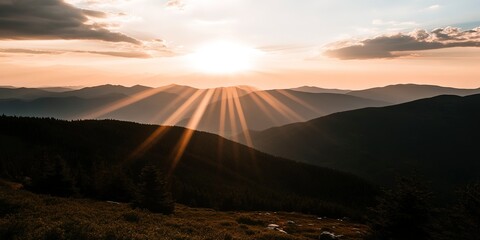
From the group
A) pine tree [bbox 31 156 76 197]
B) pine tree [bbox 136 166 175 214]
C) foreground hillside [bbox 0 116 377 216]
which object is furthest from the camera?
foreground hillside [bbox 0 116 377 216]

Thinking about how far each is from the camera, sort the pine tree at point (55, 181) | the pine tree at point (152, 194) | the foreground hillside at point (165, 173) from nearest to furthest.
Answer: the pine tree at point (152, 194), the pine tree at point (55, 181), the foreground hillside at point (165, 173)

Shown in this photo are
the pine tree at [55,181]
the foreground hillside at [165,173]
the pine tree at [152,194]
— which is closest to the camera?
the pine tree at [152,194]

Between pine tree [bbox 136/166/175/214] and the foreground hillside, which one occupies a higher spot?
pine tree [bbox 136/166/175/214]

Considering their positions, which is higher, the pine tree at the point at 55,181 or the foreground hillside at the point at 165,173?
the pine tree at the point at 55,181

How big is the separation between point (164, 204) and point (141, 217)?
20.6 meters

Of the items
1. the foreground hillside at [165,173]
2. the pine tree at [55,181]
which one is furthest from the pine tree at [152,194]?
the foreground hillside at [165,173]

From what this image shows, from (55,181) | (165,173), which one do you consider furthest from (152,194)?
(165,173)

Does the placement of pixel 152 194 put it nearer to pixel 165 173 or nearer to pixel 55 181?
pixel 55 181

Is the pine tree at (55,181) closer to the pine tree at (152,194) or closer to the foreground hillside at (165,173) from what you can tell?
the foreground hillside at (165,173)

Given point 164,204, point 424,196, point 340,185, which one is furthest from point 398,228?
point 340,185

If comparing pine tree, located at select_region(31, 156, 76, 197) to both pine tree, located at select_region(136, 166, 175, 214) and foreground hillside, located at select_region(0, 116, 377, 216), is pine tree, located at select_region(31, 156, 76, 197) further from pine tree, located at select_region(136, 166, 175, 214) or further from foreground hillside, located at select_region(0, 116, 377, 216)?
pine tree, located at select_region(136, 166, 175, 214)

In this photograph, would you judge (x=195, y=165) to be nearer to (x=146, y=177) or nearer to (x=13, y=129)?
(x=13, y=129)

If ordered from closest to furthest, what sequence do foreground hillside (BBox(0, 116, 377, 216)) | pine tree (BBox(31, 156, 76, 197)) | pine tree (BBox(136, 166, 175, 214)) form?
pine tree (BBox(136, 166, 175, 214)) → pine tree (BBox(31, 156, 76, 197)) → foreground hillside (BBox(0, 116, 377, 216))

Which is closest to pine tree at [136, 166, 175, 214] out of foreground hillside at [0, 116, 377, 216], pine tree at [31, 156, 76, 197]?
pine tree at [31, 156, 76, 197]
